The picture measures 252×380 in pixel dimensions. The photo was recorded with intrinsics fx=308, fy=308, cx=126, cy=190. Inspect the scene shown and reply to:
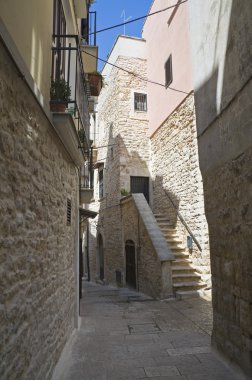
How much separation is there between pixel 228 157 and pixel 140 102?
11.8m

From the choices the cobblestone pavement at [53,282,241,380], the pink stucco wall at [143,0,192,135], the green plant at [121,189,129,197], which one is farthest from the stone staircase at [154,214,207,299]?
the pink stucco wall at [143,0,192,135]

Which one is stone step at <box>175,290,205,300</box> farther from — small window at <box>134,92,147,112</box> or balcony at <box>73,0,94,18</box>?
small window at <box>134,92,147,112</box>

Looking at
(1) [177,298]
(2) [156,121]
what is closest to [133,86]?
(2) [156,121]

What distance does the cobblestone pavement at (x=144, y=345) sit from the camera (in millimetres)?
3844

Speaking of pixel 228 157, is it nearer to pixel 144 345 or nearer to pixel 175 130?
pixel 144 345

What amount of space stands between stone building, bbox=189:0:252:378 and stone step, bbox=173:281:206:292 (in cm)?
402

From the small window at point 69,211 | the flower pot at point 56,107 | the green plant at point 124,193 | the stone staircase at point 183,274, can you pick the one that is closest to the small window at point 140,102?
the green plant at point 124,193

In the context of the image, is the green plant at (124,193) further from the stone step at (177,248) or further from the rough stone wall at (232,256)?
the rough stone wall at (232,256)

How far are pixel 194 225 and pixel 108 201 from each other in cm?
644

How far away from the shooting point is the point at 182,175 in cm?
1075

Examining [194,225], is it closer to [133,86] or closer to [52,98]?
[52,98]

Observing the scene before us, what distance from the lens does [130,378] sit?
12.2 feet

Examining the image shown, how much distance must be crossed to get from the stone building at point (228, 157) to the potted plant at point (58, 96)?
2.04 m

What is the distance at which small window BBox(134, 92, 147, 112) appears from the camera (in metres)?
15.0
